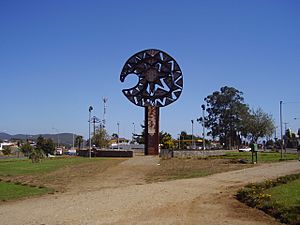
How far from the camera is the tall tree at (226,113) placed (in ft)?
432

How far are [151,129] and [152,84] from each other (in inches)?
274

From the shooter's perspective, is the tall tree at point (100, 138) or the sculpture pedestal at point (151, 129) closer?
the sculpture pedestal at point (151, 129)

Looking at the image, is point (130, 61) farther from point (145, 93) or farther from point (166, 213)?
point (166, 213)

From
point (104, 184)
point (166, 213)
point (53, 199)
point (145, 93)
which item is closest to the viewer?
point (166, 213)

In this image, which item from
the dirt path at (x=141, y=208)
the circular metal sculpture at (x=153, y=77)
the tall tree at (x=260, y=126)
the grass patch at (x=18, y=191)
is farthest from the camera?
the tall tree at (x=260, y=126)

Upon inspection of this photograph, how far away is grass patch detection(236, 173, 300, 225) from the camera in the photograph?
1271 cm

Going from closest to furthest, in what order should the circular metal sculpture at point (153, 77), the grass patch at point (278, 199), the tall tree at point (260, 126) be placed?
1. the grass patch at point (278, 199)
2. the circular metal sculpture at point (153, 77)
3. the tall tree at point (260, 126)

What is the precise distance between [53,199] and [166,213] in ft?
22.2

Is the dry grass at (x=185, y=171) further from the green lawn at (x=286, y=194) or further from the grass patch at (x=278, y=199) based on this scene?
the green lawn at (x=286, y=194)

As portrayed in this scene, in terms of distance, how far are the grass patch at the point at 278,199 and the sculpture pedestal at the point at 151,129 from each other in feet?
146

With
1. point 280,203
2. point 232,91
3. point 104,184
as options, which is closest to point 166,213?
point 280,203

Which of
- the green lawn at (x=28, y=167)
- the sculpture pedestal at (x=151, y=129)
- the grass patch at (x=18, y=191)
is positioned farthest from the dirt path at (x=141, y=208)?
the sculpture pedestal at (x=151, y=129)

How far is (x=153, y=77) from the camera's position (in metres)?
64.9

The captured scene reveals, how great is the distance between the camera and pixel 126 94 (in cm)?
Answer: 6588
